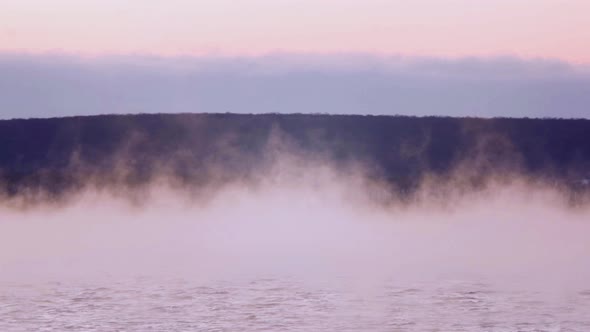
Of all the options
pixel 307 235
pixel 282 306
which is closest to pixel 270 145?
pixel 307 235

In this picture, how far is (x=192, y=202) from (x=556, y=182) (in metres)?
10.1

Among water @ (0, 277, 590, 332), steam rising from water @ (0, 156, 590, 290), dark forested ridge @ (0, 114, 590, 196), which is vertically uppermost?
dark forested ridge @ (0, 114, 590, 196)

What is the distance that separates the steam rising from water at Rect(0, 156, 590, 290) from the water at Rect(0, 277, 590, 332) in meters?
0.85

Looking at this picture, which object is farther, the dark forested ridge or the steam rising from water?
the dark forested ridge

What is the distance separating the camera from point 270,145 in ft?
134

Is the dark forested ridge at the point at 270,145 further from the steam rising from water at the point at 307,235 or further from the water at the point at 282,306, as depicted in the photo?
the water at the point at 282,306

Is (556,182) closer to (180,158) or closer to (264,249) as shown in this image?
(180,158)

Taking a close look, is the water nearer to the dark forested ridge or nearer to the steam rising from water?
the steam rising from water

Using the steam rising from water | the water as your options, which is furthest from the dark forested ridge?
the water

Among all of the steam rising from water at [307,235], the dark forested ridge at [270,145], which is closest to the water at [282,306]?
the steam rising from water at [307,235]

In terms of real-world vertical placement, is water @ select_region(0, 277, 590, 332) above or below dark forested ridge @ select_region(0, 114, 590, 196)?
below

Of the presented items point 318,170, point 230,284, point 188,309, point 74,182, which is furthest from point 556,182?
point 188,309

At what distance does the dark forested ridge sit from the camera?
36.9 meters

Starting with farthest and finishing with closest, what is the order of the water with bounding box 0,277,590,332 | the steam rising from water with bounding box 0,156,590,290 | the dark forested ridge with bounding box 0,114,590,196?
the dark forested ridge with bounding box 0,114,590,196 < the steam rising from water with bounding box 0,156,590,290 < the water with bounding box 0,277,590,332
